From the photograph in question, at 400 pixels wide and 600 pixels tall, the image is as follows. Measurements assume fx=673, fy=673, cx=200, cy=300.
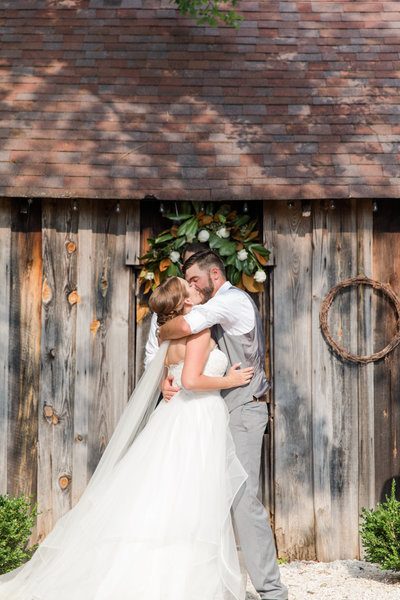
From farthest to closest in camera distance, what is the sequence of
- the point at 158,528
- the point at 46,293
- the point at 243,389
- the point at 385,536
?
the point at 46,293, the point at 385,536, the point at 243,389, the point at 158,528

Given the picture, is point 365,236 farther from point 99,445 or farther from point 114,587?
point 114,587

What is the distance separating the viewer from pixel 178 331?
4340 millimetres

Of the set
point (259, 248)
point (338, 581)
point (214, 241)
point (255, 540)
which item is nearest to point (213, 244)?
point (214, 241)

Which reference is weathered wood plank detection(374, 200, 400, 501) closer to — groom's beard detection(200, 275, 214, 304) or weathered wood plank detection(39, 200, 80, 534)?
groom's beard detection(200, 275, 214, 304)

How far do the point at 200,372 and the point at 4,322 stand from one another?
209 cm

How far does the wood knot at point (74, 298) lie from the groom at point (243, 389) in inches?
43.3

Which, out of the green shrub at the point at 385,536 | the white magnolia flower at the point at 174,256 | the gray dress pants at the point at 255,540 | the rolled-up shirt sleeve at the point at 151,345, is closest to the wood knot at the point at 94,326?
the rolled-up shirt sleeve at the point at 151,345

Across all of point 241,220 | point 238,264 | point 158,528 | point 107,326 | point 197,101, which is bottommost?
point 158,528

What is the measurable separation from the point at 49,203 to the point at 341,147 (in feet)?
8.08

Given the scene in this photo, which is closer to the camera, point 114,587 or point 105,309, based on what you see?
point 114,587

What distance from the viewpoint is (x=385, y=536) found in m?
4.80

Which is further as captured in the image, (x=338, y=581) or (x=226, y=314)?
(x=338, y=581)

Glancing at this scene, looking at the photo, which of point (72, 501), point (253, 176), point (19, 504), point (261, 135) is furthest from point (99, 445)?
point (261, 135)

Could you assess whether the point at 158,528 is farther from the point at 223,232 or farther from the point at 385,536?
the point at 223,232
